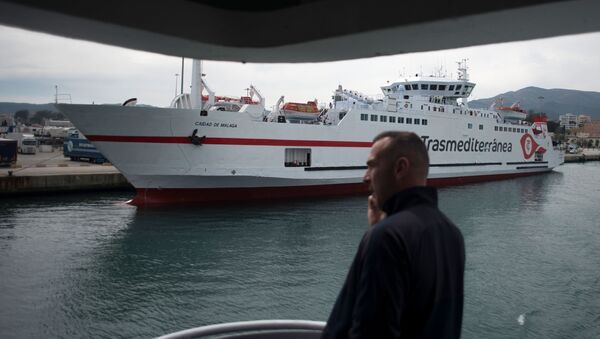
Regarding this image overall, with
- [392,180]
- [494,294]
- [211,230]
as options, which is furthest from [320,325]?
[211,230]

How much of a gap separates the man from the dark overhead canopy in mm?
448

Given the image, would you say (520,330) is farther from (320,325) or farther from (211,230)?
(211,230)

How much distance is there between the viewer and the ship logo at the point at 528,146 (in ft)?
92.1

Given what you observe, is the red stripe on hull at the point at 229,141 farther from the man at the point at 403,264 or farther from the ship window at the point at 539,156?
the ship window at the point at 539,156

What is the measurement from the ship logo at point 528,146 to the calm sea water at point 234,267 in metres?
14.6

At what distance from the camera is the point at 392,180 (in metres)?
1.29

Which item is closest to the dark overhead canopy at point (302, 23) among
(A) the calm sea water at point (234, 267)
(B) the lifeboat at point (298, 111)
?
(A) the calm sea water at point (234, 267)

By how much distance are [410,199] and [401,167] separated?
98 mm

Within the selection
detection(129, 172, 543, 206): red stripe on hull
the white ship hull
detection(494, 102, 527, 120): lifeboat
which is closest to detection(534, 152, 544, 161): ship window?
detection(494, 102, 527, 120): lifeboat

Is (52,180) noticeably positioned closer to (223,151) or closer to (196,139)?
(196,139)

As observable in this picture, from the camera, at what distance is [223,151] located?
46.2 feet

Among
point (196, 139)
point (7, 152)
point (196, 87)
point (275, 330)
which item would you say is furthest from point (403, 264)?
point (7, 152)

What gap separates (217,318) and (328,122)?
12240 mm

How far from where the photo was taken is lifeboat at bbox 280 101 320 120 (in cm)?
1681
